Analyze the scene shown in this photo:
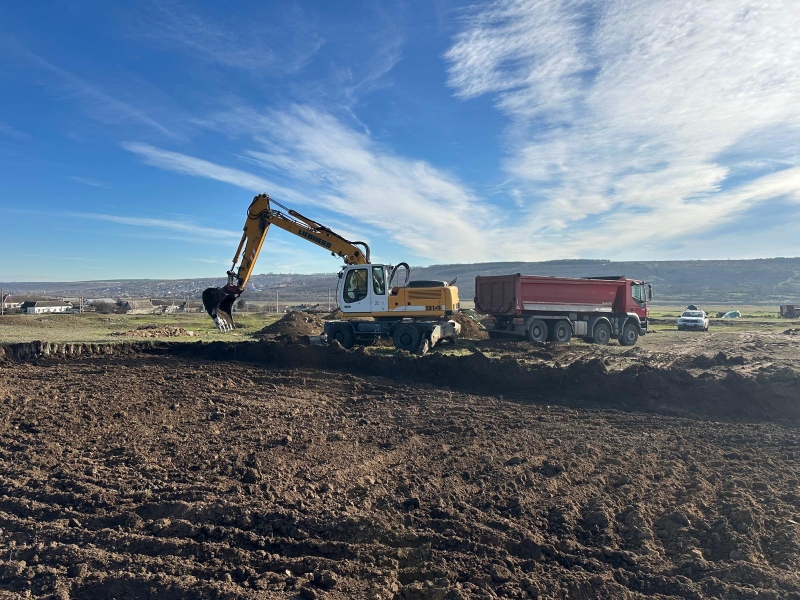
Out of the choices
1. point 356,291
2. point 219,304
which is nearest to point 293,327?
point 356,291

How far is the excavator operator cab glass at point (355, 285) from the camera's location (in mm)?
15547

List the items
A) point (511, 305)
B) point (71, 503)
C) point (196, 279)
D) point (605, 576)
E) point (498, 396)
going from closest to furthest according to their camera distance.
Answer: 1. point (605, 576)
2. point (71, 503)
3. point (498, 396)
4. point (511, 305)
5. point (196, 279)

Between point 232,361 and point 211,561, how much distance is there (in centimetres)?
1009

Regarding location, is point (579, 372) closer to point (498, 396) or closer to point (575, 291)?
point (498, 396)

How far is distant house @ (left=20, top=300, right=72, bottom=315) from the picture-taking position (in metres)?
31.2

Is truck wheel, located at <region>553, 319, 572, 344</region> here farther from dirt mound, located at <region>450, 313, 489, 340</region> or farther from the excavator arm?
the excavator arm

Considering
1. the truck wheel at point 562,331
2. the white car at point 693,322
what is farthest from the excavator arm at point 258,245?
the white car at point 693,322

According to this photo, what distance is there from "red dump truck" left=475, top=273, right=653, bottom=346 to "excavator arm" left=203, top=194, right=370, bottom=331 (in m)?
5.72

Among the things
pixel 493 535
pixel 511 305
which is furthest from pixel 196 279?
pixel 493 535

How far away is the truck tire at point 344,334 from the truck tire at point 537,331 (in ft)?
22.4

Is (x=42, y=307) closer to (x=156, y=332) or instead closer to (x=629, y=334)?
(x=156, y=332)

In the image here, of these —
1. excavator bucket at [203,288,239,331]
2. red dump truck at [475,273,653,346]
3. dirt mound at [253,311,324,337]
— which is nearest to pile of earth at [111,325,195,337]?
dirt mound at [253,311,324,337]

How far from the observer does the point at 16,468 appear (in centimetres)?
593

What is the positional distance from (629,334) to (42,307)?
3379 cm
